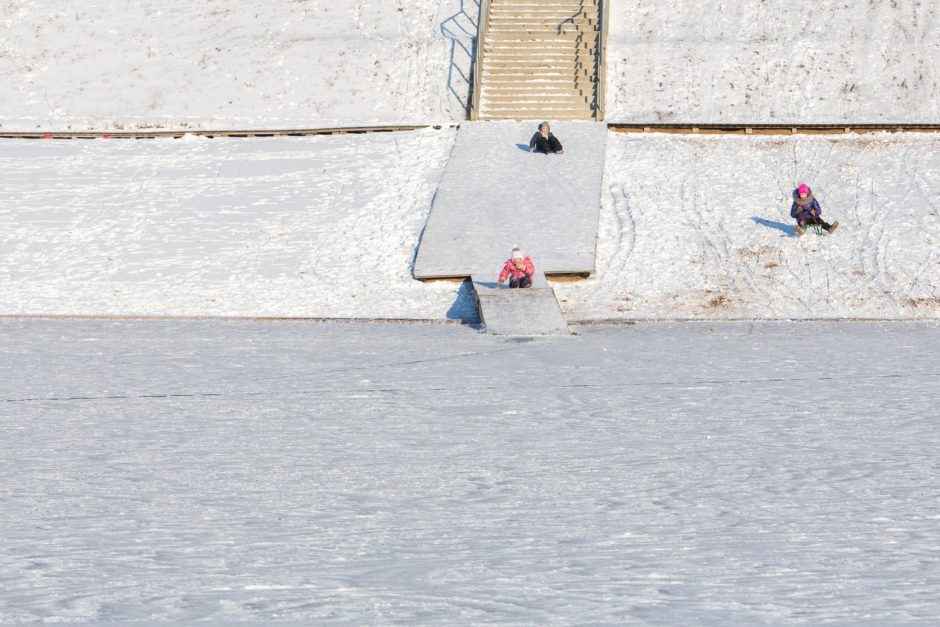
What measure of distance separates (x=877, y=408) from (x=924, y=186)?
10.4 meters

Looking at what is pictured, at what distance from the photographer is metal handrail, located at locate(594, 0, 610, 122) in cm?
2281

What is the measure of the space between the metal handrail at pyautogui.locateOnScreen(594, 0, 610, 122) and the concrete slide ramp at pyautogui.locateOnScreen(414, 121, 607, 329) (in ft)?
1.59

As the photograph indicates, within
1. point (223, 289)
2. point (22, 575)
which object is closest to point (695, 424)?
point (22, 575)

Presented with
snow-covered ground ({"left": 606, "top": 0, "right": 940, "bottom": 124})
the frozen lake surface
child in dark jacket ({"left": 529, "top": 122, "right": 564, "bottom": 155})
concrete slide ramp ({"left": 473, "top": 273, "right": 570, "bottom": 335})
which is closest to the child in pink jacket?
concrete slide ramp ({"left": 473, "top": 273, "right": 570, "bottom": 335})

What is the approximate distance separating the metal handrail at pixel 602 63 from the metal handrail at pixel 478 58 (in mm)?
2151

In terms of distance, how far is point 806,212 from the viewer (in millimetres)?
18766

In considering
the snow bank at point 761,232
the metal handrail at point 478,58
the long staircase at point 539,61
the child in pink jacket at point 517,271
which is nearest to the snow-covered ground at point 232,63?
the metal handrail at point 478,58

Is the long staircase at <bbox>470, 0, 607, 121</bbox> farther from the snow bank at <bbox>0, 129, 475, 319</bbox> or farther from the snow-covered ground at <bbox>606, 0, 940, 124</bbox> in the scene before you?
the snow bank at <bbox>0, 129, 475, 319</bbox>

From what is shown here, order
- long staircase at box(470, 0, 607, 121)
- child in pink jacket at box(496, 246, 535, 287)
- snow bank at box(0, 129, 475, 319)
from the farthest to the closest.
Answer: long staircase at box(470, 0, 607, 121), snow bank at box(0, 129, 475, 319), child in pink jacket at box(496, 246, 535, 287)

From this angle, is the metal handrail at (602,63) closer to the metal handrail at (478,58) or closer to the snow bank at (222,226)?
the metal handrail at (478,58)

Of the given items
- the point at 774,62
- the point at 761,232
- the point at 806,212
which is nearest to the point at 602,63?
the point at 774,62

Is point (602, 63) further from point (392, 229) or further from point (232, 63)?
point (232, 63)

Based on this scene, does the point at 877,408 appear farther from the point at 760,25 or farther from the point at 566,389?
the point at 760,25

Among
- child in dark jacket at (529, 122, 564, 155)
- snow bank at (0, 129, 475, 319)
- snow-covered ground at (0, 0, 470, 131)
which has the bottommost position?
snow bank at (0, 129, 475, 319)
